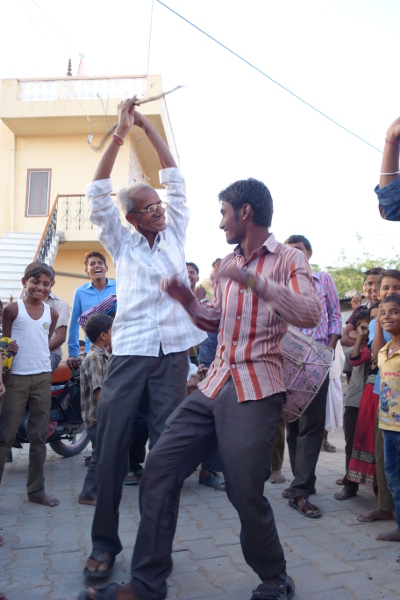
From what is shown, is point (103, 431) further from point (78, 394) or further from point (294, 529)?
point (78, 394)

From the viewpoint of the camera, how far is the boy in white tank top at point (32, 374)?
4578 mm

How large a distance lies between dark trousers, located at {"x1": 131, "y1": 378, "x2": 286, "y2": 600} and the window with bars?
1606 centimetres

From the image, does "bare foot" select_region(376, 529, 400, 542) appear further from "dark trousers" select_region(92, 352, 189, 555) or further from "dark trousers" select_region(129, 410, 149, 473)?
"dark trousers" select_region(129, 410, 149, 473)

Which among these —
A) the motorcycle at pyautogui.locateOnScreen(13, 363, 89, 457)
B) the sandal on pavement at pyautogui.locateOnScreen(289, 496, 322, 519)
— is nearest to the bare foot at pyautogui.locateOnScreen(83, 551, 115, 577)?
the sandal on pavement at pyautogui.locateOnScreen(289, 496, 322, 519)

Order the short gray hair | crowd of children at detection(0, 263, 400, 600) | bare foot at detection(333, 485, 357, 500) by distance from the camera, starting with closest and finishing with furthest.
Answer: the short gray hair < crowd of children at detection(0, 263, 400, 600) < bare foot at detection(333, 485, 357, 500)

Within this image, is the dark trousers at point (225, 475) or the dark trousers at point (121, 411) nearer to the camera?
the dark trousers at point (225, 475)

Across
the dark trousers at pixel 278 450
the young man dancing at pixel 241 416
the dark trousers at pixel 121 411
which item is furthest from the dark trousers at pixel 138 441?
the young man dancing at pixel 241 416

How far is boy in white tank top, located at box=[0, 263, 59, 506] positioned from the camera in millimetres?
4578

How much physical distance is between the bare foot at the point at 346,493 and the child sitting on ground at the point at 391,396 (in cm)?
97

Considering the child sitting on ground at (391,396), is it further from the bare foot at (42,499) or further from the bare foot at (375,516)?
the bare foot at (42,499)

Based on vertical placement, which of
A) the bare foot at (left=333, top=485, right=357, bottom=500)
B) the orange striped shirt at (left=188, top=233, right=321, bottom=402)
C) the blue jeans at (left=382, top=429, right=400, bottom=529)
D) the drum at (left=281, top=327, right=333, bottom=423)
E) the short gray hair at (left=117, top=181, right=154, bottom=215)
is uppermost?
the short gray hair at (left=117, top=181, right=154, bottom=215)

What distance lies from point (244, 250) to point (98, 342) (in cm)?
238

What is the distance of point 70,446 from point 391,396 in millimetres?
4111

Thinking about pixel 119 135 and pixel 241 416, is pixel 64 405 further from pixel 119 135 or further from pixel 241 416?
pixel 241 416
